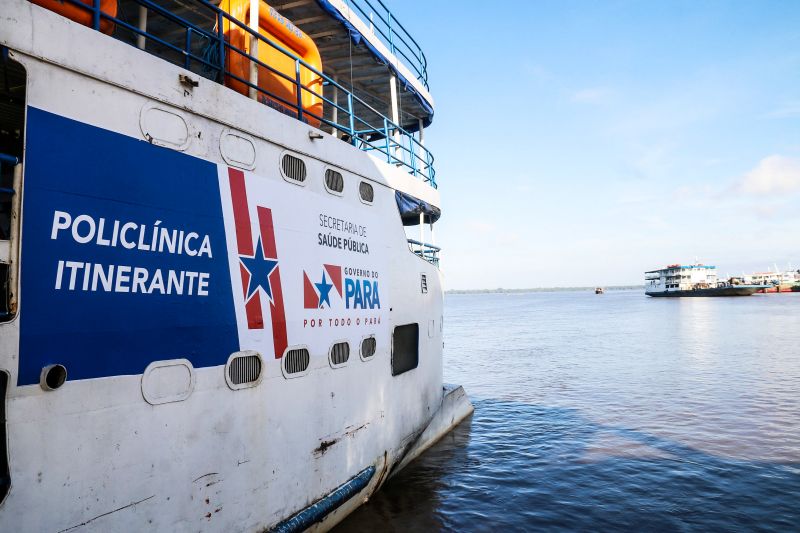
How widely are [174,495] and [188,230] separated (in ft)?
7.64

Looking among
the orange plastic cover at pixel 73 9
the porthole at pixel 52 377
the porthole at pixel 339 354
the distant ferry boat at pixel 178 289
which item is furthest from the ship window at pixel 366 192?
the porthole at pixel 52 377

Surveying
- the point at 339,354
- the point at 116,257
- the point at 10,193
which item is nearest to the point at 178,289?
the point at 116,257

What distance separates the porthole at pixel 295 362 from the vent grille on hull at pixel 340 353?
468mm

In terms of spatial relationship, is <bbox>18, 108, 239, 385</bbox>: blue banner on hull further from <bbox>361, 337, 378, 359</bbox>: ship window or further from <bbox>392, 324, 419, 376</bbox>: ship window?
<bbox>392, 324, 419, 376</bbox>: ship window

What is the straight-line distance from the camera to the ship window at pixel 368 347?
662cm

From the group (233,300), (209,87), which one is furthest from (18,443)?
(209,87)

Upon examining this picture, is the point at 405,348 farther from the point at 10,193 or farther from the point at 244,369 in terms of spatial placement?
the point at 10,193

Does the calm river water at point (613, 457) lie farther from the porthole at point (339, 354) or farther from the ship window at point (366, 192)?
the ship window at point (366, 192)

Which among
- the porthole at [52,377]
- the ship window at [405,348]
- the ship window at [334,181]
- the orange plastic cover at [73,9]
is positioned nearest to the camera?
the porthole at [52,377]

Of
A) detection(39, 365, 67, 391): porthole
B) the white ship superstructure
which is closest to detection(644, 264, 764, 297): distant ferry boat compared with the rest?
the white ship superstructure

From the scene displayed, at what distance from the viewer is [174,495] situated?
404cm

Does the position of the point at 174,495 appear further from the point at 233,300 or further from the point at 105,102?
the point at 105,102

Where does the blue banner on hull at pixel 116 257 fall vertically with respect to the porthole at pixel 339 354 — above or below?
above

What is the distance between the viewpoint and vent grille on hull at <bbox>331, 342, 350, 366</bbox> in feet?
19.8
